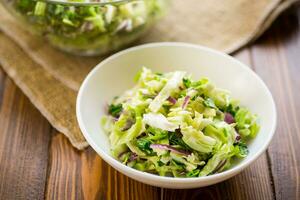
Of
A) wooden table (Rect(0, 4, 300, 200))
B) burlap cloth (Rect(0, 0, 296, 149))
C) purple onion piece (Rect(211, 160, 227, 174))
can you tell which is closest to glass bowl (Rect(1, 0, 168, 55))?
burlap cloth (Rect(0, 0, 296, 149))

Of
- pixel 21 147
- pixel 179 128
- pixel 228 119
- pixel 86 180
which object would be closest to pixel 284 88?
pixel 228 119

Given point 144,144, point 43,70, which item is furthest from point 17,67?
point 144,144

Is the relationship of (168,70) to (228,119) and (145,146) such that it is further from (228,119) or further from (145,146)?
(145,146)

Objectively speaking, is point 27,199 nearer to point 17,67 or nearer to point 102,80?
point 102,80

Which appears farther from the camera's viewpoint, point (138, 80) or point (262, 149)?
point (138, 80)

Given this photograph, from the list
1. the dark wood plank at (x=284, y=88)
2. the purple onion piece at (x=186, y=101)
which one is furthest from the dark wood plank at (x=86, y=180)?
the dark wood plank at (x=284, y=88)

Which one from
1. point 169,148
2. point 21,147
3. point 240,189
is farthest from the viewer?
point 21,147

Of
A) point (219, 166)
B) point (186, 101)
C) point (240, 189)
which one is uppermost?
point (186, 101)
